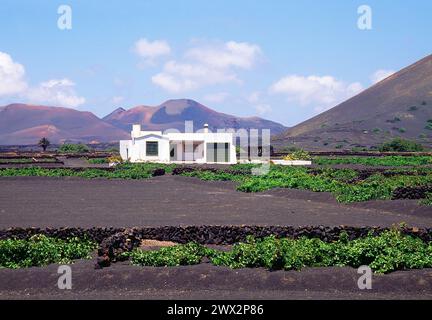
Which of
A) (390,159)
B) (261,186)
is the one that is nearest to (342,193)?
(261,186)

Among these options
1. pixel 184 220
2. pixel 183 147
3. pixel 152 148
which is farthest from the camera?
pixel 183 147

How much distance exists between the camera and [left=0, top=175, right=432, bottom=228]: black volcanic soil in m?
25.6

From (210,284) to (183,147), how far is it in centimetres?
5406

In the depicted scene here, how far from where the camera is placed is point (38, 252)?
56.8 feet

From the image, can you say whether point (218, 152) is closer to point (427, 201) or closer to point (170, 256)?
point (427, 201)

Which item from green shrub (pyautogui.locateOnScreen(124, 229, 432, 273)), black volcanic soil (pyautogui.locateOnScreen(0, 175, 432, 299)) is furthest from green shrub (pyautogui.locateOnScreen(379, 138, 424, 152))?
green shrub (pyautogui.locateOnScreen(124, 229, 432, 273))

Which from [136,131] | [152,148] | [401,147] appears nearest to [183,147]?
[152,148]

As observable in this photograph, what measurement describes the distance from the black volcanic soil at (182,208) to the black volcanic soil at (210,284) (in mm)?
8918

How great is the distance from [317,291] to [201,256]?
12.0ft

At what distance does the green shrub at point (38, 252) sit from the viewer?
16906mm

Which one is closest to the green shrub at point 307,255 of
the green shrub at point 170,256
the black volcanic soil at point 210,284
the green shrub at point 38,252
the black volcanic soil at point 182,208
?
the green shrub at point 170,256

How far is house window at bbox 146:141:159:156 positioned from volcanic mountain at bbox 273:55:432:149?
6793cm

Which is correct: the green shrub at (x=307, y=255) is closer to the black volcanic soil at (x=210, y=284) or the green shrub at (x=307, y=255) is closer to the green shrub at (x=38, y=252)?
the black volcanic soil at (x=210, y=284)
